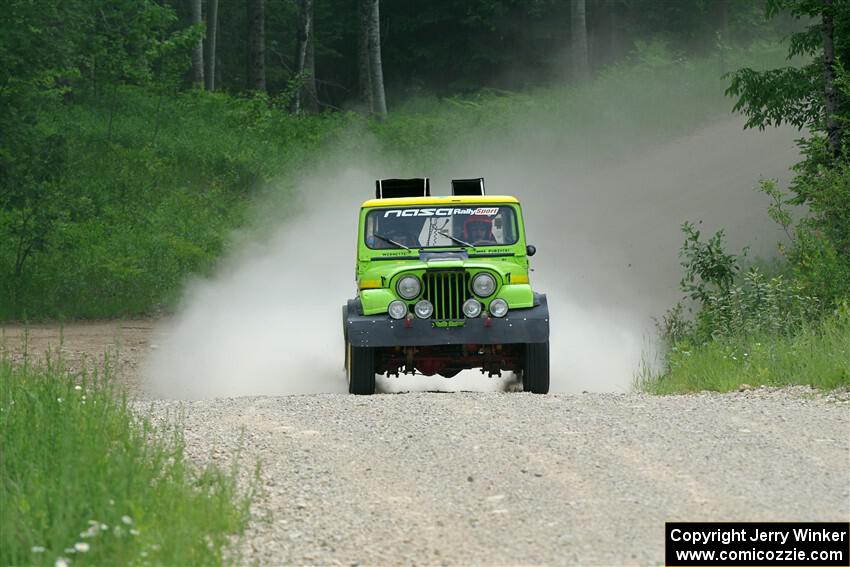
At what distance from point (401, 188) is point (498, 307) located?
115 inches

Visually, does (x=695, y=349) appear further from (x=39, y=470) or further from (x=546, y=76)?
(x=546, y=76)

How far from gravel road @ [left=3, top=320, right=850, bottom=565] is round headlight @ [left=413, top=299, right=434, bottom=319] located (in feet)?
6.00

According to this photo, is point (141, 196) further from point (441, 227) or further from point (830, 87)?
point (441, 227)

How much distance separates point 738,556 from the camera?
7047 mm

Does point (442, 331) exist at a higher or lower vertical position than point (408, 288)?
lower

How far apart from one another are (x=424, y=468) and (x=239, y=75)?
5042cm

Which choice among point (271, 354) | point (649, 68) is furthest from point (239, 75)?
point (271, 354)

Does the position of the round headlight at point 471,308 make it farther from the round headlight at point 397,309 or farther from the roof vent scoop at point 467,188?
the roof vent scoop at point 467,188

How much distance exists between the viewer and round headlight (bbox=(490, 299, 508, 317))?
14.1 meters

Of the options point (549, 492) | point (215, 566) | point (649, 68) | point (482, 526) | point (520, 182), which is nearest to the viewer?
point (215, 566)

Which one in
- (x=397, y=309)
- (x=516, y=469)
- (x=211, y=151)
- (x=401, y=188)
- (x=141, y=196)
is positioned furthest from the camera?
(x=211, y=151)

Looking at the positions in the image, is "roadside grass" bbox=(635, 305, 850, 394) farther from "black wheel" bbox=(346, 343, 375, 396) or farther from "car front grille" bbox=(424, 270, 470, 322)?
"black wheel" bbox=(346, 343, 375, 396)

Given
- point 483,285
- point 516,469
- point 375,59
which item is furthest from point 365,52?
point 516,469

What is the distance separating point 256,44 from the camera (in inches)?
1571
